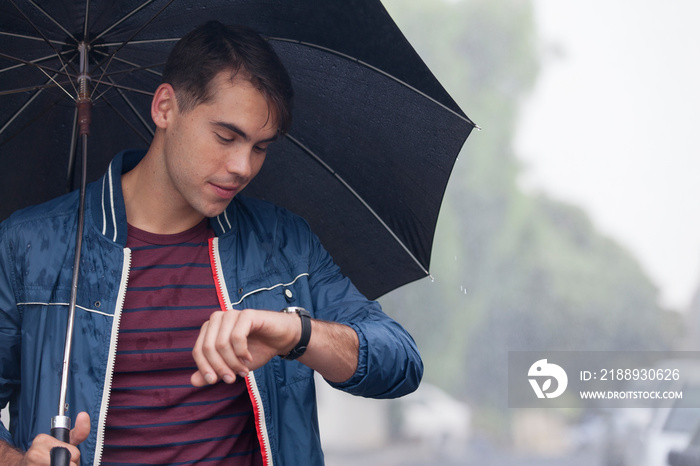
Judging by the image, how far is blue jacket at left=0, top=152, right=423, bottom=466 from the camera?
5.17 ft

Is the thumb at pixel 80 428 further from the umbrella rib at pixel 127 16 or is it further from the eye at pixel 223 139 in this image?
the umbrella rib at pixel 127 16

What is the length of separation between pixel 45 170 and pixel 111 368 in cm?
78

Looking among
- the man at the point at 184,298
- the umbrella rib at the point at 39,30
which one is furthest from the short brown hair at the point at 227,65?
the umbrella rib at the point at 39,30

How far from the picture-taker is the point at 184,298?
5.64 ft

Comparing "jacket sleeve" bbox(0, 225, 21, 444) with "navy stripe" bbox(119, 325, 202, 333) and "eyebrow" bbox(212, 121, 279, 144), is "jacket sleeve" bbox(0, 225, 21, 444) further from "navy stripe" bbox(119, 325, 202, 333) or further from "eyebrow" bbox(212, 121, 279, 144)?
"eyebrow" bbox(212, 121, 279, 144)

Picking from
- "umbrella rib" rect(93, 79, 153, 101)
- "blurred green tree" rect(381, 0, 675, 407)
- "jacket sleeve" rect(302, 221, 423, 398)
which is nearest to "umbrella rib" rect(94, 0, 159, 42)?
"umbrella rib" rect(93, 79, 153, 101)

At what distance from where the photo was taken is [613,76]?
25.1 ft

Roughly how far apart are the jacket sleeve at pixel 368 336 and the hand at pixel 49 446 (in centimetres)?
48

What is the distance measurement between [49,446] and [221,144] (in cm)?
71

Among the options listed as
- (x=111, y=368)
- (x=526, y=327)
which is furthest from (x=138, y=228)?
(x=526, y=327)

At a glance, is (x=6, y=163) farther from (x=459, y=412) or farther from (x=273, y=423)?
(x=459, y=412)

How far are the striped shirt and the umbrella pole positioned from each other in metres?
0.13

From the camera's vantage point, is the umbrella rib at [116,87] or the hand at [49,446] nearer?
the hand at [49,446]

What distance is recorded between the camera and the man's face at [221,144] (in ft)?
5.49
